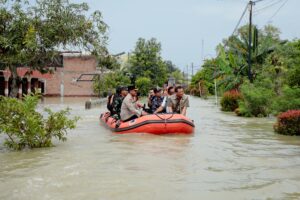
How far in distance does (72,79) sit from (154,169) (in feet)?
127

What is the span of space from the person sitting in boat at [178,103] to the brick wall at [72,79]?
31959mm

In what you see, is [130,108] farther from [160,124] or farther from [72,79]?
[72,79]

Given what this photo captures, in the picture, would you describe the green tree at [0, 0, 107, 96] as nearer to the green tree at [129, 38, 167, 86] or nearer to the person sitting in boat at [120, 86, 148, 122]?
the person sitting in boat at [120, 86, 148, 122]

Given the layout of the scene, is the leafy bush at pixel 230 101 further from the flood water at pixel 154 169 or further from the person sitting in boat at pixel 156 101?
the flood water at pixel 154 169

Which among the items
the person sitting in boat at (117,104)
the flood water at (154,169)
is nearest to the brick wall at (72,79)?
the person sitting in boat at (117,104)

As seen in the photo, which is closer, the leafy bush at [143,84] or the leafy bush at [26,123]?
the leafy bush at [26,123]

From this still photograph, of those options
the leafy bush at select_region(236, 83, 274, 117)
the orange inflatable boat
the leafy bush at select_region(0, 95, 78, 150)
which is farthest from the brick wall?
the leafy bush at select_region(0, 95, 78, 150)

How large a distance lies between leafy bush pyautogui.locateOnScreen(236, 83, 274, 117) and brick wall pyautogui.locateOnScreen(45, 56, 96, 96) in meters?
25.6

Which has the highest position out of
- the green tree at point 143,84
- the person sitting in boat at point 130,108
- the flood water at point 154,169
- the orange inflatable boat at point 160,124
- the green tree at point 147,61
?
the green tree at point 147,61

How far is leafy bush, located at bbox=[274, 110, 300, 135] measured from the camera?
14.0 metres

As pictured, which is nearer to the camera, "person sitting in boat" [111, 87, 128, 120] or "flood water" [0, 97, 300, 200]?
"flood water" [0, 97, 300, 200]

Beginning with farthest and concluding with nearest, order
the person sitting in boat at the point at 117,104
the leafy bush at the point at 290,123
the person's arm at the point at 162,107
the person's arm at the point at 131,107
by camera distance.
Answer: the person sitting in boat at the point at 117,104
the person's arm at the point at 162,107
the leafy bush at the point at 290,123
the person's arm at the point at 131,107

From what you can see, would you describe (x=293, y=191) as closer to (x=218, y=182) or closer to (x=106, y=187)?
(x=218, y=182)

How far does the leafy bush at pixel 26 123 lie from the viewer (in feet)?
33.6
